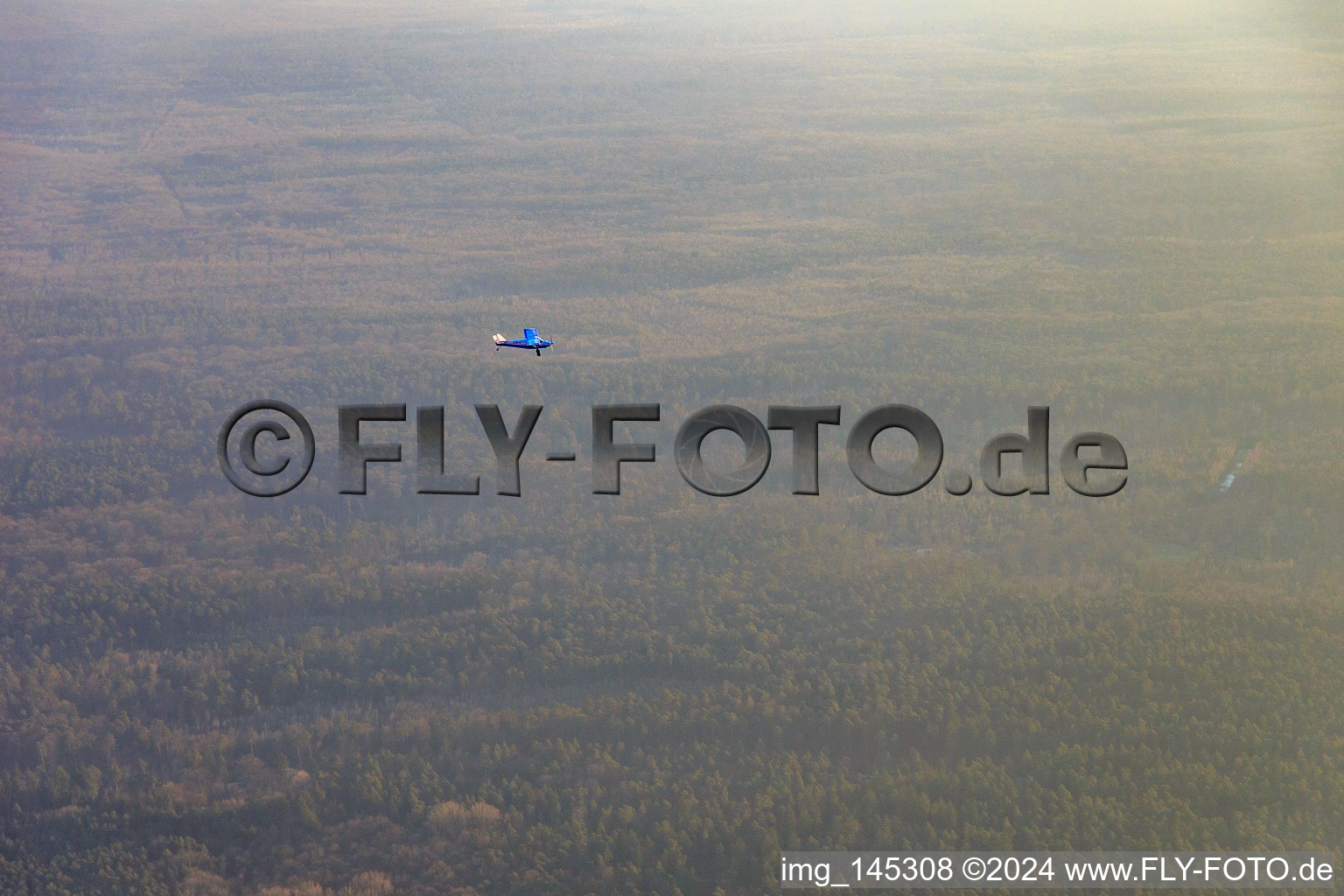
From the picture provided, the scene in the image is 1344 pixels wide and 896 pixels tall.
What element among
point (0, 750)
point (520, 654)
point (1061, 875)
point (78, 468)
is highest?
point (78, 468)

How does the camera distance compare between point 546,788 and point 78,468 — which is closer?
point 546,788

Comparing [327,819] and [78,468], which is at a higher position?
[78,468]

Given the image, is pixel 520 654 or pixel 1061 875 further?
pixel 520 654

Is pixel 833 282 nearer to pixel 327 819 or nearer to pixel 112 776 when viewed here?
pixel 327 819

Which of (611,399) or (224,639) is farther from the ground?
(611,399)

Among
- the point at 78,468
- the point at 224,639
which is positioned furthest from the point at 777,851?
the point at 78,468

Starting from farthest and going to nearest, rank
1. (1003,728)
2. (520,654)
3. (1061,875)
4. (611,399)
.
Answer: (611,399) < (520,654) < (1003,728) < (1061,875)

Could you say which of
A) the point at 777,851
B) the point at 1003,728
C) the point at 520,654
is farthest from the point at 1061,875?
the point at 520,654

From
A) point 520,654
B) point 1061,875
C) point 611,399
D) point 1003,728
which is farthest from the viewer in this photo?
point 611,399

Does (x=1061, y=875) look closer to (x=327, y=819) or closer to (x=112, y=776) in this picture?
(x=327, y=819)
